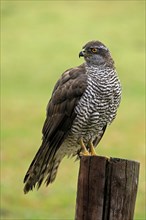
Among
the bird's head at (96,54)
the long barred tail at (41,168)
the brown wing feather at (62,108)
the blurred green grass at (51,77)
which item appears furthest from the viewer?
the blurred green grass at (51,77)

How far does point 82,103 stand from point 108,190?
2563 mm

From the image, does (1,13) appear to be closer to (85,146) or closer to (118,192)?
(85,146)

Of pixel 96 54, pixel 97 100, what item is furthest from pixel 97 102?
pixel 96 54

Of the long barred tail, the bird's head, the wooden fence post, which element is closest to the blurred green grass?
the long barred tail

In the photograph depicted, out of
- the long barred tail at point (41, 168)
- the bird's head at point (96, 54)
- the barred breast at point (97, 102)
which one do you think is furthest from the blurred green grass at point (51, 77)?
the bird's head at point (96, 54)

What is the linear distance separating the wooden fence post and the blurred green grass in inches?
301

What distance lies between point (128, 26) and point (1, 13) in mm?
7471

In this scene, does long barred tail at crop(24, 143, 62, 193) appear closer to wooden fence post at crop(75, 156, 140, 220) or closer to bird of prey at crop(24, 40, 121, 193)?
bird of prey at crop(24, 40, 121, 193)

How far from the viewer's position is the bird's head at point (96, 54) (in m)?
8.04

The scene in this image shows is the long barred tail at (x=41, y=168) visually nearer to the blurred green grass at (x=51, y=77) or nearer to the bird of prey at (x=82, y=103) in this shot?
the bird of prey at (x=82, y=103)

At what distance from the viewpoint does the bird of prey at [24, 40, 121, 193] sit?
7.83m

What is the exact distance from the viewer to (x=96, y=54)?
808 centimetres

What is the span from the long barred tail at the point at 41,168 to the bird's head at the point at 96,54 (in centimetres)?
110

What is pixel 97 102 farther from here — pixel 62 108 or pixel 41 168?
pixel 41 168
